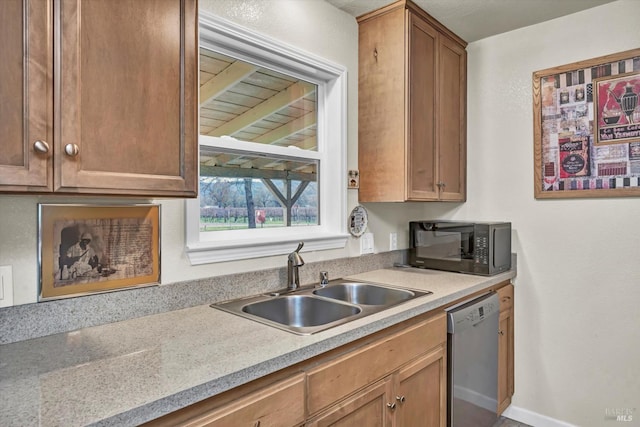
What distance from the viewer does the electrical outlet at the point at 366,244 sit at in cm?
234

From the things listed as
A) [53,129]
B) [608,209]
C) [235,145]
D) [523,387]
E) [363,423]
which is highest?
[235,145]

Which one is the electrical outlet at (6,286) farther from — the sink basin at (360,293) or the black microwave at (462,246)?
the black microwave at (462,246)

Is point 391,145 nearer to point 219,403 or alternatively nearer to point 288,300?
point 288,300

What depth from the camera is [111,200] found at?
136 cm

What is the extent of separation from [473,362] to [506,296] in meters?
0.60

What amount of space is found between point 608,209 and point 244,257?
77.6 inches

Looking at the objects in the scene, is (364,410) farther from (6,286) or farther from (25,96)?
(25,96)

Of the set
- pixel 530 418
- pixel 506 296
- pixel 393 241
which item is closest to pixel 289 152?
pixel 393 241

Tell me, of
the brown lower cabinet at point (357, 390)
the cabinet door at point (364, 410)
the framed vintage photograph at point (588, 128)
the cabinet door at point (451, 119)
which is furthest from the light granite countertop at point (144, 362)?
the framed vintage photograph at point (588, 128)

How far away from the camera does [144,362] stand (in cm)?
102

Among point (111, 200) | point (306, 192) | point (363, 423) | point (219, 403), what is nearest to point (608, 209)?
point (306, 192)

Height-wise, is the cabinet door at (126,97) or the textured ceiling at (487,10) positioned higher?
the textured ceiling at (487,10)

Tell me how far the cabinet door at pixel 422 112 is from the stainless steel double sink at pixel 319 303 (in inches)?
22.0

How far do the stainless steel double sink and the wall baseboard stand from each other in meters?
1.32
